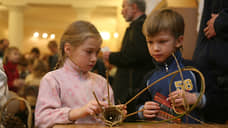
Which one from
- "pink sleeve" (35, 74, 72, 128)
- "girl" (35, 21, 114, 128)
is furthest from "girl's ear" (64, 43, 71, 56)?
"pink sleeve" (35, 74, 72, 128)

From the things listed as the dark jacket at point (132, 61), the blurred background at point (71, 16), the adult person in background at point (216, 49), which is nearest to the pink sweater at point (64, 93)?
the adult person in background at point (216, 49)

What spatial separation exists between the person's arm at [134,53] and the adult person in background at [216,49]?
1.70ft

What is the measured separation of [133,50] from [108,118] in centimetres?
116

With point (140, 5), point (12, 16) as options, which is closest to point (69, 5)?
point (12, 16)

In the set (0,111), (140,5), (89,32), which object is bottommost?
(0,111)

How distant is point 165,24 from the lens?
4.16 ft

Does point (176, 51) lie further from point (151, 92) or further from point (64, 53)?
point (64, 53)

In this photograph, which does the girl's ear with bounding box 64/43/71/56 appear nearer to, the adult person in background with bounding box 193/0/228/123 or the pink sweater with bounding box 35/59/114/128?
the pink sweater with bounding box 35/59/114/128

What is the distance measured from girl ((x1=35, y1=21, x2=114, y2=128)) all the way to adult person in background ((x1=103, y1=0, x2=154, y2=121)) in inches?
24.2

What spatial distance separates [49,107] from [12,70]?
6.96ft

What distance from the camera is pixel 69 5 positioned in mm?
8758

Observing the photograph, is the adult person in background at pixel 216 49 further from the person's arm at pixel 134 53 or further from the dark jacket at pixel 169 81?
the person's arm at pixel 134 53

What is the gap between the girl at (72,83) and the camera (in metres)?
1.15

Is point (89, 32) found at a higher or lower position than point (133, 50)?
higher
